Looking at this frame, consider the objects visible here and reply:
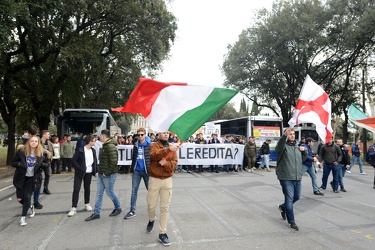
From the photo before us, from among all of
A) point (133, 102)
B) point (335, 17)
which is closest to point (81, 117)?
point (133, 102)

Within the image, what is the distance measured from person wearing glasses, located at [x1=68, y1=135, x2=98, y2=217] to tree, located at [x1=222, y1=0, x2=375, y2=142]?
68.1 ft

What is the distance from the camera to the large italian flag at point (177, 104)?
4.79 meters

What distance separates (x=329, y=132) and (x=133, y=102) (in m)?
4.58

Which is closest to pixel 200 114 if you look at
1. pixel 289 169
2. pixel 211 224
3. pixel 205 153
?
pixel 289 169

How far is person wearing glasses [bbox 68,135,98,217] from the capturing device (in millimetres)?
6262

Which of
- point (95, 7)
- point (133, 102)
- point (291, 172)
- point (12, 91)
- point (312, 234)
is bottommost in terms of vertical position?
point (312, 234)

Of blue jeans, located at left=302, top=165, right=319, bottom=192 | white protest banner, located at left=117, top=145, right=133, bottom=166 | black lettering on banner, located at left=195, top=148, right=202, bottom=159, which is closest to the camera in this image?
blue jeans, located at left=302, top=165, right=319, bottom=192

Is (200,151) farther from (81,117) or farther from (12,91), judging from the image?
(12,91)

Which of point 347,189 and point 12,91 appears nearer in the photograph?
point 347,189

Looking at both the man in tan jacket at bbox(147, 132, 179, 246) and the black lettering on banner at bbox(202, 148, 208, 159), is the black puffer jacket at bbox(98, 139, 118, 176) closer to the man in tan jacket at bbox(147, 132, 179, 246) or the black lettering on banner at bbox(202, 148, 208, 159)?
the man in tan jacket at bbox(147, 132, 179, 246)

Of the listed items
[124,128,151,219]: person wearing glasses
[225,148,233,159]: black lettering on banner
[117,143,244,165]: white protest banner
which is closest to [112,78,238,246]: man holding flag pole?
[124,128,151,219]: person wearing glasses

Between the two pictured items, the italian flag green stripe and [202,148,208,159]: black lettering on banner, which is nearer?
the italian flag green stripe

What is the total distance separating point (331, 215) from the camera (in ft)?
20.4

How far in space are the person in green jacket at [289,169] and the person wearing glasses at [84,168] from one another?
12.8ft
